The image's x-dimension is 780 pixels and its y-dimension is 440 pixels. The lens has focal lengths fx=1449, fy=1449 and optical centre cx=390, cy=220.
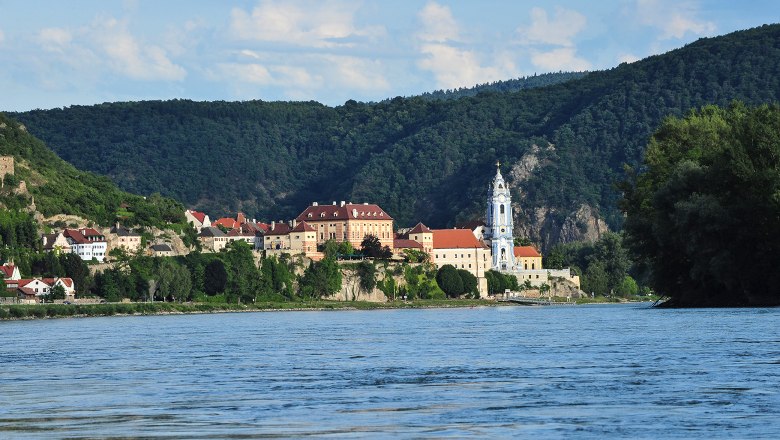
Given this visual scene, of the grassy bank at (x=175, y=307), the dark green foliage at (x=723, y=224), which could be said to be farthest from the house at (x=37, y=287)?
the dark green foliage at (x=723, y=224)

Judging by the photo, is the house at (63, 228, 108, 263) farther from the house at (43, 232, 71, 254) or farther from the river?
the river

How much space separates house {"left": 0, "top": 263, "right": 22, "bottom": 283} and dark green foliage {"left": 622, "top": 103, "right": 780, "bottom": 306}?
252 feet

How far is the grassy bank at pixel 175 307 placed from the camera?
13188 cm

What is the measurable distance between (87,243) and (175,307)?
2877cm

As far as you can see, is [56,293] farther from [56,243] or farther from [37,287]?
[56,243]

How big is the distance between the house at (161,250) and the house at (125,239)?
1.96 metres

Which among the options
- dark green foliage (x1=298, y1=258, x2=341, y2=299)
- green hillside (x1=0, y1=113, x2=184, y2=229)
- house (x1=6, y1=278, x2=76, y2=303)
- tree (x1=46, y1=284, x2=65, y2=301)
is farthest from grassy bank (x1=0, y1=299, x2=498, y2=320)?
green hillside (x1=0, y1=113, x2=184, y2=229)

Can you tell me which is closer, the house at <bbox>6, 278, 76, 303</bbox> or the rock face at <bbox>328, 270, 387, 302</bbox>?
the house at <bbox>6, 278, 76, 303</bbox>

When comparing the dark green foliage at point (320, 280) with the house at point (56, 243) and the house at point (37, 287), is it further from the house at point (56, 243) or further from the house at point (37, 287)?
the house at point (37, 287)

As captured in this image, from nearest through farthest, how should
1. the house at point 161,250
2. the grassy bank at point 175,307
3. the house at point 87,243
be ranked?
1. the grassy bank at point 175,307
2. the house at point 87,243
3. the house at point 161,250

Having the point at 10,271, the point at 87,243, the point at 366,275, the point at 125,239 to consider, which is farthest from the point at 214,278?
the point at 366,275

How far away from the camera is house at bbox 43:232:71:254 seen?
16688 cm

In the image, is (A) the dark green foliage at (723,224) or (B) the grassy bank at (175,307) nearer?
(A) the dark green foliage at (723,224)

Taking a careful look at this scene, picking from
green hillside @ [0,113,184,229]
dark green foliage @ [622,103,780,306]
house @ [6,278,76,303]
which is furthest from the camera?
green hillside @ [0,113,184,229]
